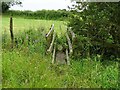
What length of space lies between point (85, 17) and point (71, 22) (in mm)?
530

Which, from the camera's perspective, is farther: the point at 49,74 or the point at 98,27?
the point at 98,27

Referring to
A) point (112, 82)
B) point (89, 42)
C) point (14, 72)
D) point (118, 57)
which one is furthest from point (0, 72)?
point (118, 57)

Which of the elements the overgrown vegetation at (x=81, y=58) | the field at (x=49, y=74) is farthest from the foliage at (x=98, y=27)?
the field at (x=49, y=74)

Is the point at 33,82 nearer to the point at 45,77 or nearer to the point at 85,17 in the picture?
the point at 45,77

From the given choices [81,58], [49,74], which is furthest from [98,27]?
[49,74]

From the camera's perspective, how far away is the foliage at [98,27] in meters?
7.13

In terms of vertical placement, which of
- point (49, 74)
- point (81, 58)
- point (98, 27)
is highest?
point (98, 27)

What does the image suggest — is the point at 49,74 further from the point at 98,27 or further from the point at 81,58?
the point at 98,27

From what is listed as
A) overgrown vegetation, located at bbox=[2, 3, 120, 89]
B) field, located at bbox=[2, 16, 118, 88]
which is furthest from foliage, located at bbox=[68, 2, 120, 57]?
field, located at bbox=[2, 16, 118, 88]

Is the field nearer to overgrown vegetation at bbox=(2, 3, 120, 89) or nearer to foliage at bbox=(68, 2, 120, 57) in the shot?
overgrown vegetation at bbox=(2, 3, 120, 89)

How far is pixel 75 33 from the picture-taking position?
7809 millimetres

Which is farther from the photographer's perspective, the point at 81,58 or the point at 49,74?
the point at 81,58

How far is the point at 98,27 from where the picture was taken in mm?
7242

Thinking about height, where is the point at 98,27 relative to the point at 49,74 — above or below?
above
